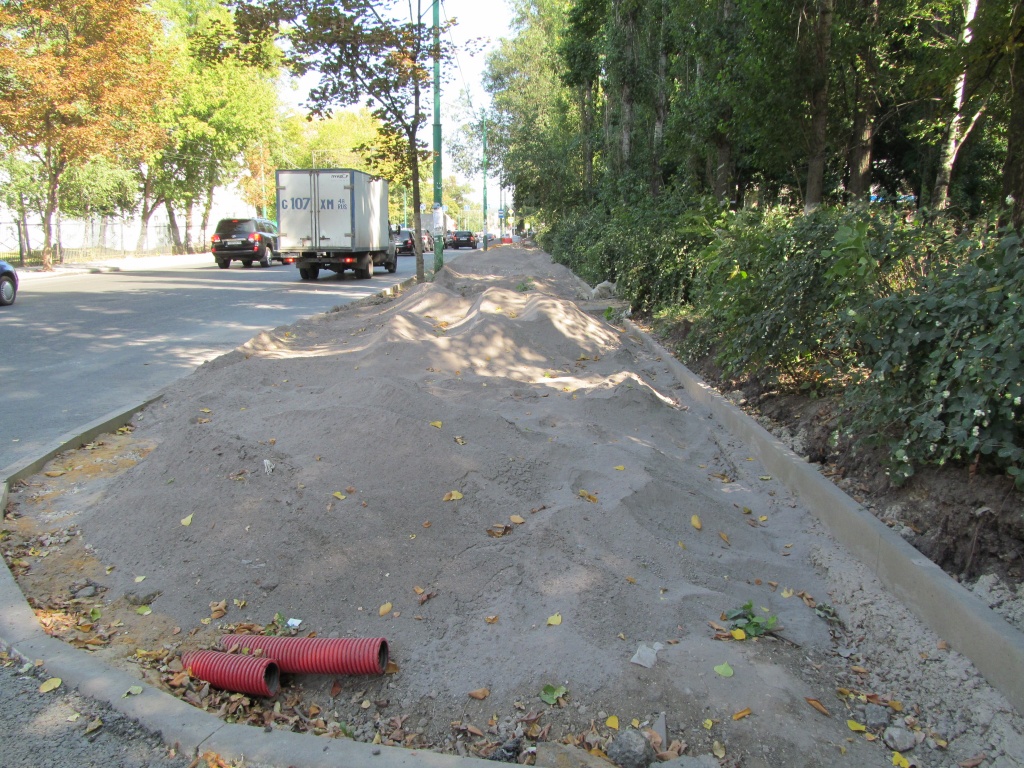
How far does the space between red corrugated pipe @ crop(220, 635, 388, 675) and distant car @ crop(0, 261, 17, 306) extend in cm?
1486

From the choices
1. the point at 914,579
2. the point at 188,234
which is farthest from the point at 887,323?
the point at 188,234

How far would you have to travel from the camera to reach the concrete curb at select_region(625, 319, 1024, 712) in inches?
115

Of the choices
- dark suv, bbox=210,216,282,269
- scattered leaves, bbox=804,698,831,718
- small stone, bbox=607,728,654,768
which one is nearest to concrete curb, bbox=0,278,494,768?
small stone, bbox=607,728,654,768

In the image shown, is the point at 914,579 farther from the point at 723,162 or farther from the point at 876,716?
the point at 723,162

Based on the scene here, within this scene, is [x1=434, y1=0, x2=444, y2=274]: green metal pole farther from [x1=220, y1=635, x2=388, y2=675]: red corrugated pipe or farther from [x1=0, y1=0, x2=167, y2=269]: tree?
[x1=220, y1=635, x2=388, y2=675]: red corrugated pipe

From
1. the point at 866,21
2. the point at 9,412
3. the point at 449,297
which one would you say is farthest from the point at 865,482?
the point at 866,21

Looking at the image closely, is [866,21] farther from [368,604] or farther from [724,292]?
[368,604]

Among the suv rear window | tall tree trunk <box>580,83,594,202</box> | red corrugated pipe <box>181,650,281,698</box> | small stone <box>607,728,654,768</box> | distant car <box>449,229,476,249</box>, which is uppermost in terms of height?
tall tree trunk <box>580,83,594,202</box>

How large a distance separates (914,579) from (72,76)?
27850 mm

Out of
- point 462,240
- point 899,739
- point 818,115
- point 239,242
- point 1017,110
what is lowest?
Answer: point 899,739

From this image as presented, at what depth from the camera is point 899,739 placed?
2.82 metres

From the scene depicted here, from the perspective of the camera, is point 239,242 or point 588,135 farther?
point 588,135

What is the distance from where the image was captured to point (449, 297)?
14008 mm

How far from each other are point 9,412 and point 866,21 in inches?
596
